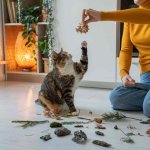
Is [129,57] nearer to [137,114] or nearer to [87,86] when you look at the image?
[137,114]

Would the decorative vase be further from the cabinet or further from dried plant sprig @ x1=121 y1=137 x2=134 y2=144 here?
dried plant sprig @ x1=121 y1=137 x2=134 y2=144

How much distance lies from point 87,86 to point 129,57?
80cm

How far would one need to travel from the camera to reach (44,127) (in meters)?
1.50

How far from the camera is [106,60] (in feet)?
8.05

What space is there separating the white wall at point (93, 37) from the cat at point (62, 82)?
71 centimetres

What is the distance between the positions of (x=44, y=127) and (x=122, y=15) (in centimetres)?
64

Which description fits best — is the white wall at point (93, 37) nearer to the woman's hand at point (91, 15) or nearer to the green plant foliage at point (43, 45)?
the green plant foliage at point (43, 45)

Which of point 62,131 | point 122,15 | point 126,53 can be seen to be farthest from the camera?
point 126,53

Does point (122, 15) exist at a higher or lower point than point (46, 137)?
higher

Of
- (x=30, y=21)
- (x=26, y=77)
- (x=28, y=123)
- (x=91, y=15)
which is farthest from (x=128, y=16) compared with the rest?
(x=26, y=77)

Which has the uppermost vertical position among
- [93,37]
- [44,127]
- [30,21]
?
[30,21]

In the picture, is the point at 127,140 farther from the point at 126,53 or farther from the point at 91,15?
the point at 126,53

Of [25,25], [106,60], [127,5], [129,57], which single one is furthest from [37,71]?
[129,57]

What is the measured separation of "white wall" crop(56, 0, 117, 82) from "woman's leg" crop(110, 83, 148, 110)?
0.63 meters
